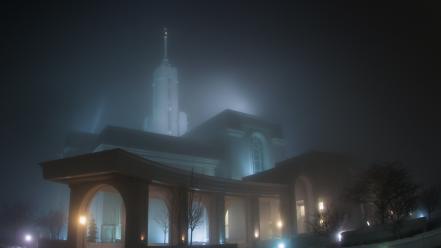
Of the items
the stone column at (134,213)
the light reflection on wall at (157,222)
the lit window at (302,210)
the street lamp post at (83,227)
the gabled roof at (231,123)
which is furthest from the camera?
the gabled roof at (231,123)

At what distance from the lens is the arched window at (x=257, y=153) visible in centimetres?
5278

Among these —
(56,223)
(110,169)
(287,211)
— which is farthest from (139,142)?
(110,169)

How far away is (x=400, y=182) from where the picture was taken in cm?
3070

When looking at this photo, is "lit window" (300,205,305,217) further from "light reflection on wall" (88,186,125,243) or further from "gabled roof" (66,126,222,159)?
"light reflection on wall" (88,186,125,243)

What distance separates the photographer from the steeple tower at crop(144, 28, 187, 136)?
69250 millimetres

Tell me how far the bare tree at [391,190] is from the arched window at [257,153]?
2003 cm

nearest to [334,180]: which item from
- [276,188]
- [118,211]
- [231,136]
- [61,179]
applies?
[276,188]

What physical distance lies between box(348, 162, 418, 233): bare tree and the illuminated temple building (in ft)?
19.7

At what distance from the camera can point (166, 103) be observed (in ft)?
229

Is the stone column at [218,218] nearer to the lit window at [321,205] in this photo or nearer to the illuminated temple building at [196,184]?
the illuminated temple building at [196,184]

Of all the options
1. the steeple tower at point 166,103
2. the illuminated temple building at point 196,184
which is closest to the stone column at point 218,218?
the illuminated temple building at point 196,184

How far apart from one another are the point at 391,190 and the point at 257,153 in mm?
24897

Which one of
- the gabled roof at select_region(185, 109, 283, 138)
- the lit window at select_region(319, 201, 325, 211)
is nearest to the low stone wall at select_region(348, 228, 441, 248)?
the lit window at select_region(319, 201, 325, 211)

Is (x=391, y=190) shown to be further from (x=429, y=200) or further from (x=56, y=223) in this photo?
(x=56, y=223)
